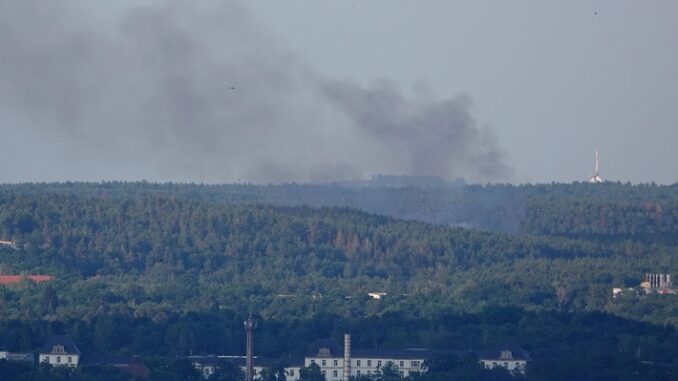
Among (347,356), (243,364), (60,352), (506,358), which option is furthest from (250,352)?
(506,358)

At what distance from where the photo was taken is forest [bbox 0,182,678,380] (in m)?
79.2

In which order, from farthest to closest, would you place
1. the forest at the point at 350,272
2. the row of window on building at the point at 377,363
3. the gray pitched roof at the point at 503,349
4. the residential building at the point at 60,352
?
the forest at the point at 350,272 → the gray pitched roof at the point at 503,349 → the row of window on building at the point at 377,363 → the residential building at the point at 60,352

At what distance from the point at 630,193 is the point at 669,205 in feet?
72.6

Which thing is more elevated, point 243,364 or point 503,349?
point 503,349

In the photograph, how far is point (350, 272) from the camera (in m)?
116

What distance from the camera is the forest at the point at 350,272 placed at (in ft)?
260

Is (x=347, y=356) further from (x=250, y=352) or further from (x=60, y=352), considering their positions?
(x=60, y=352)

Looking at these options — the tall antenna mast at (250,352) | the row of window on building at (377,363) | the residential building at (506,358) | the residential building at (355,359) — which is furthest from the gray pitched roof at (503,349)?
the tall antenna mast at (250,352)

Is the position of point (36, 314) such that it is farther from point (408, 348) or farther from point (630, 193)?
point (630, 193)

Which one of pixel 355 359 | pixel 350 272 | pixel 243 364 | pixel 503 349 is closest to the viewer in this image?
pixel 243 364

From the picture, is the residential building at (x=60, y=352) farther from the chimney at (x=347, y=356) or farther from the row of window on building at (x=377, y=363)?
the chimney at (x=347, y=356)

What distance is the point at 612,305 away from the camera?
309 feet

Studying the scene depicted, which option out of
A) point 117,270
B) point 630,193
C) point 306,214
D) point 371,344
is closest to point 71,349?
point 371,344

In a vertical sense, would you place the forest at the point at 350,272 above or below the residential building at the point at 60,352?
above
